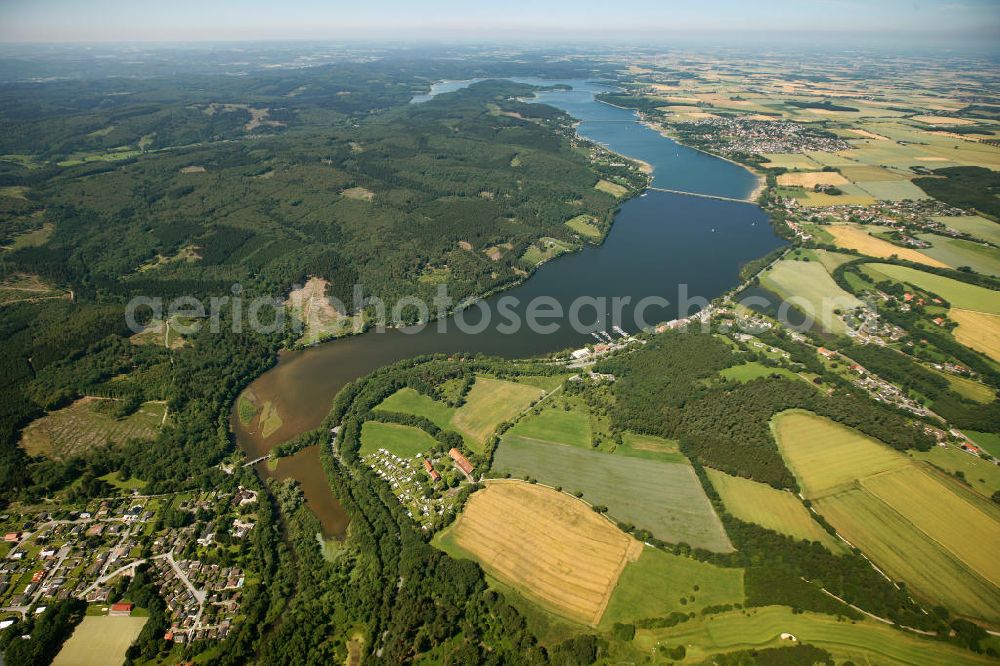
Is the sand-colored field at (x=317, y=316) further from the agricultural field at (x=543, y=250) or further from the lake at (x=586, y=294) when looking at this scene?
the agricultural field at (x=543, y=250)

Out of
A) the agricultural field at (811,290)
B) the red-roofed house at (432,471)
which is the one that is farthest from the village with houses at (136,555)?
the agricultural field at (811,290)

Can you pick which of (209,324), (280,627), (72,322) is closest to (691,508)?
(280,627)

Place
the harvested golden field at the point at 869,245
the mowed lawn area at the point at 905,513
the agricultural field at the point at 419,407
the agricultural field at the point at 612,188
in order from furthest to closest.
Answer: the agricultural field at the point at 612,188, the harvested golden field at the point at 869,245, the agricultural field at the point at 419,407, the mowed lawn area at the point at 905,513

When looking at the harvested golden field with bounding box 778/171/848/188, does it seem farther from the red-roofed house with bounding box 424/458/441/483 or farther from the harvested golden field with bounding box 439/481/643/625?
the red-roofed house with bounding box 424/458/441/483

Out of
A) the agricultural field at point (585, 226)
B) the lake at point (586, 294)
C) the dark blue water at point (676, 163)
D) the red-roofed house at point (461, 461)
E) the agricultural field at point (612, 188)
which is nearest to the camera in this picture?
the red-roofed house at point (461, 461)

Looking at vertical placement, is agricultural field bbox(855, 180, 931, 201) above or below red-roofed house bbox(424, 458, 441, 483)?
above

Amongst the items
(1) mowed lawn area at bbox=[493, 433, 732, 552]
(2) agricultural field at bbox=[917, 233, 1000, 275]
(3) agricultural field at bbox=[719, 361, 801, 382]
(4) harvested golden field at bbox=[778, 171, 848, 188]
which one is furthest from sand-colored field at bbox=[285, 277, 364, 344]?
(4) harvested golden field at bbox=[778, 171, 848, 188]

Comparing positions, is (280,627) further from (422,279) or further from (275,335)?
(422,279)

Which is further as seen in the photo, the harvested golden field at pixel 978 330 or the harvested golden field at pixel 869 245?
the harvested golden field at pixel 869 245
